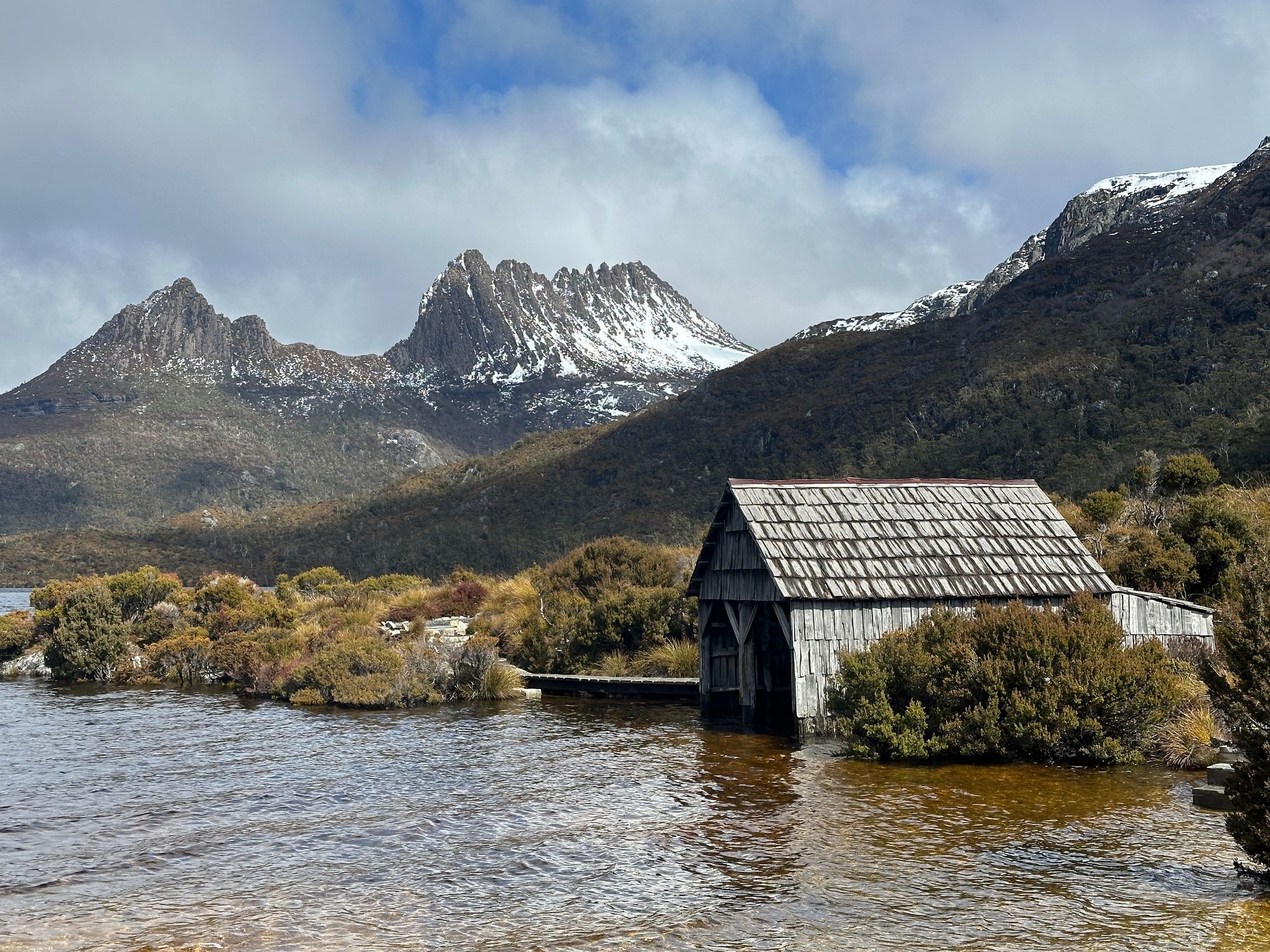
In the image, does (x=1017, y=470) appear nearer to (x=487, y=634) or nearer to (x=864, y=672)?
(x=487, y=634)

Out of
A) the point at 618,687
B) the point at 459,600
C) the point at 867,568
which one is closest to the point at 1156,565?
the point at 867,568

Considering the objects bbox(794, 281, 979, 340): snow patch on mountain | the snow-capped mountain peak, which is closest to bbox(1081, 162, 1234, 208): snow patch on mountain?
the snow-capped mountain peak

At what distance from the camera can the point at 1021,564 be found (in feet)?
67.5

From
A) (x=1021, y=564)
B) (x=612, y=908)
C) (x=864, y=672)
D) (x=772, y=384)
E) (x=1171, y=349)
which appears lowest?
(x=612, y=908)

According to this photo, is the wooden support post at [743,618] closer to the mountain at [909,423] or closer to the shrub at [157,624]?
the shrub at [157,624]

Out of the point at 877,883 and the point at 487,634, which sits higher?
the point at 487,634

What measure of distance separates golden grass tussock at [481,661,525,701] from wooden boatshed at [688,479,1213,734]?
597 centimetres

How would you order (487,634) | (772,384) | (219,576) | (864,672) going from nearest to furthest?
(864,672)
(487,634)
(219,576)
(772,384)

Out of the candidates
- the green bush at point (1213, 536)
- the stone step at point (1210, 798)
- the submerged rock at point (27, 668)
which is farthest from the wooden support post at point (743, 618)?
the submerged rock at point (27, 668)

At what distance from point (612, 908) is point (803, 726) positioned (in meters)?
8.69

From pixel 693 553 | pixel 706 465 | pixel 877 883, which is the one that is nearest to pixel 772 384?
pixel 706 465

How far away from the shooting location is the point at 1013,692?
17.0 m

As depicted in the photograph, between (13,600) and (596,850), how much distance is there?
8984cm

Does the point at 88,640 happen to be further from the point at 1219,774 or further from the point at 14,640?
the point at 1219,774
